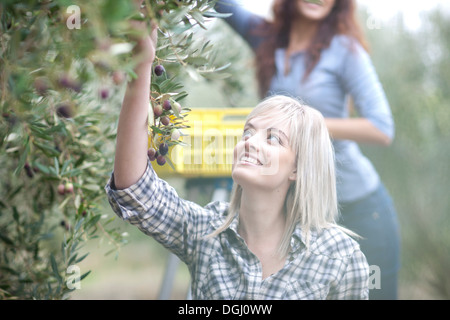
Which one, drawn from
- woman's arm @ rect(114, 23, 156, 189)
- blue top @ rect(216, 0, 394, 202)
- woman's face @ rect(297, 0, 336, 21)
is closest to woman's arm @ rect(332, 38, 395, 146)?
blue top @ rect(216, 0, 394, 202)

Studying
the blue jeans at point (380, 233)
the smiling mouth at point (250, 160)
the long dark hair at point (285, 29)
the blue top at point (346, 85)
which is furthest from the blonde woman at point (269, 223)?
the long dark hair at point (285, 29)

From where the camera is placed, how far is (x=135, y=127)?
1.98ft

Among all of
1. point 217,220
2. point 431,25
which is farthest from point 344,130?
point 431,25

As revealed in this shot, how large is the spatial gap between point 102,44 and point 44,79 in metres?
0.22

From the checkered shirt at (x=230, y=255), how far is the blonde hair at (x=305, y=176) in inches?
0.6

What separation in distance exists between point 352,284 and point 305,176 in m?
0.17

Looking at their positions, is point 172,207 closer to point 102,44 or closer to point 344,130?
point 102,44

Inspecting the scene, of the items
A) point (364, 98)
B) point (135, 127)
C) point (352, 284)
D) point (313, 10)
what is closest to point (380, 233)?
point (364, 98)

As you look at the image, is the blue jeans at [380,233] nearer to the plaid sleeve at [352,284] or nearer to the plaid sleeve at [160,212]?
the plaid sleeve at [352,284]

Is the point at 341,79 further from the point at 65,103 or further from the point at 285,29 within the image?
the point at 65,103

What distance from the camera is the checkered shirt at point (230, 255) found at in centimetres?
68

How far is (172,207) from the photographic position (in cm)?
72

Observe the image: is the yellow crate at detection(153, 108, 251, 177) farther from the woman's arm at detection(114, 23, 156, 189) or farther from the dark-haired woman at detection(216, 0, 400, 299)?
the dark-haired woman at detection(216, 0, 400, 299)
